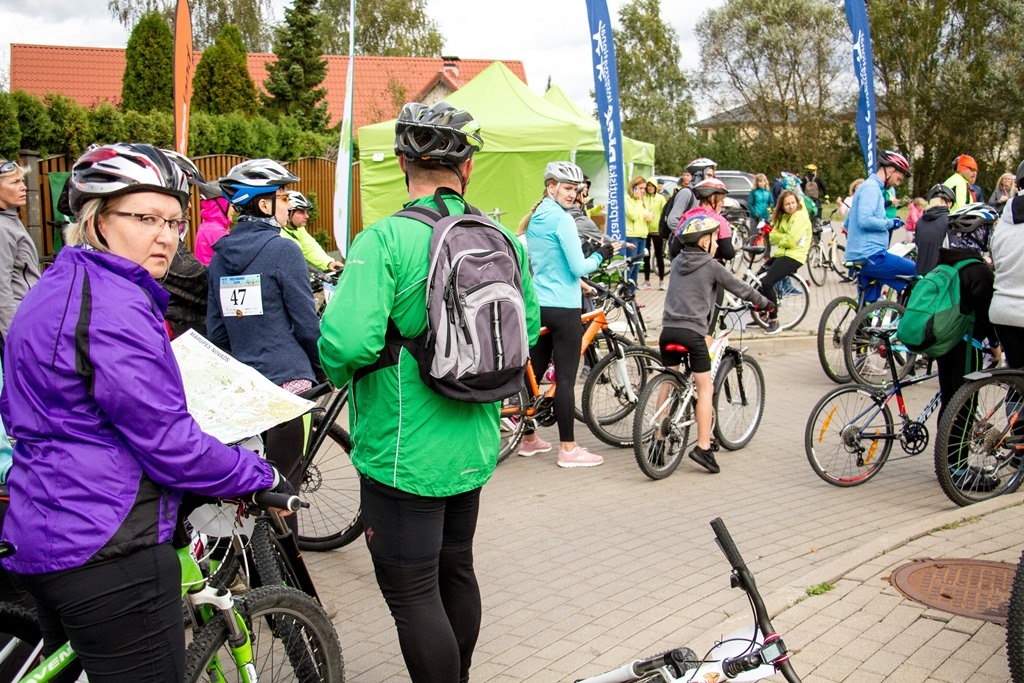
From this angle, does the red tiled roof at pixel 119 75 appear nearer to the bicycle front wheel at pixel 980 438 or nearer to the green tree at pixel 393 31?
the green tree at pixel 393 31

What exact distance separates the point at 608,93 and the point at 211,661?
9392mm

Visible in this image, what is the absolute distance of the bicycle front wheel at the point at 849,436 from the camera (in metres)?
6.72

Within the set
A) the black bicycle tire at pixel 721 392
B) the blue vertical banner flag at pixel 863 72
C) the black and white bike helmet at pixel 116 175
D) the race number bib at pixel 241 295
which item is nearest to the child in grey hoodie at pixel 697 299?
the black bicycle tire at pixel 721 392

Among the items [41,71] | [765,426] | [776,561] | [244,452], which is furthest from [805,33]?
Answer: [244,452]

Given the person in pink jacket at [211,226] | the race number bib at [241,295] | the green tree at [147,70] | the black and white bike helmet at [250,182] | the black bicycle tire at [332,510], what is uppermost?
the green tree at [147,70]

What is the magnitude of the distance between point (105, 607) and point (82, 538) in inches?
7.3

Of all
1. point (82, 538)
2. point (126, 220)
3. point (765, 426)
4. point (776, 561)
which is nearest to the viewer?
point (82, 538)

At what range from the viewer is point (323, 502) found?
18.6ft

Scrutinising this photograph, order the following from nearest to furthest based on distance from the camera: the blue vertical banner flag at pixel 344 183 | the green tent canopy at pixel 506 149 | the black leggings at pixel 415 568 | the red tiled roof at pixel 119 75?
the black leggings at pixel 415 568 < the blue vertical banner flag at pixel 344 183 < the green tent canopy at pixel 506 149 < the red tiled roof at pixel 119 75

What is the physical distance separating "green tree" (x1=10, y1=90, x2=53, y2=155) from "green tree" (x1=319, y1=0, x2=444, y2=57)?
1906 inches

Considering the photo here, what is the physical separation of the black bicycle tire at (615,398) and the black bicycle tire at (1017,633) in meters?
4.22

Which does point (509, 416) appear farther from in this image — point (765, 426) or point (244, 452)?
point (244, 452)

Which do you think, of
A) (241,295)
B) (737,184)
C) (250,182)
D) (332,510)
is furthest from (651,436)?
(737,184)

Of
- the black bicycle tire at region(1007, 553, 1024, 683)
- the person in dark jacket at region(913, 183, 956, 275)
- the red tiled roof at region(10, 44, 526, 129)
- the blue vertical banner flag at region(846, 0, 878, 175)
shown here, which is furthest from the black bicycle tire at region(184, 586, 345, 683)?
the red tiled roof at region(10, 44, 526, 129)
